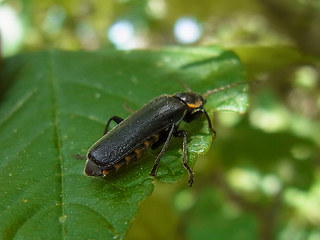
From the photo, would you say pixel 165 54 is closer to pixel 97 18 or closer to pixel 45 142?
pixel 45 142

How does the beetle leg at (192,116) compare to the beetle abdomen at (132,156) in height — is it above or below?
below

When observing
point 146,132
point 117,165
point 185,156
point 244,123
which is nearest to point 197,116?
point 146,132

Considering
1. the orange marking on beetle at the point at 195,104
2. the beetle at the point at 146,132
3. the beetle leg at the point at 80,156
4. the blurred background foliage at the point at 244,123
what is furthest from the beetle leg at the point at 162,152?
the blurred background foliage at the point at 244,123

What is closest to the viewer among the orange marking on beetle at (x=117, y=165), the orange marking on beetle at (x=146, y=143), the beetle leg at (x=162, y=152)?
the beetle leg at (x=162, y=152)

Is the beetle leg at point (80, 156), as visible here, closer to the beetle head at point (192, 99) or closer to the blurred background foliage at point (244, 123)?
the beetle head at point (192, 99)

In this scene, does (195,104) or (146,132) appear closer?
(146,132)

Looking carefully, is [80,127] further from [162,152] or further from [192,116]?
[192,116]

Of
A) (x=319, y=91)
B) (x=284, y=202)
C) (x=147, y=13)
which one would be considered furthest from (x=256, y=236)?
(x=147, y=13)

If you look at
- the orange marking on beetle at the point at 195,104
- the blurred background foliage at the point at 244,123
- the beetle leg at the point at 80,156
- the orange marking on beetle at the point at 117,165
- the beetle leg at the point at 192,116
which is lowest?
the blurred background foliage at the point at 244,123
